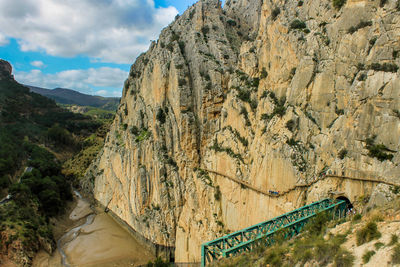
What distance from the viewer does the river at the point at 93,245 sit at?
3400 centimetres

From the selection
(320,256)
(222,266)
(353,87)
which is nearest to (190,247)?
(222,266)

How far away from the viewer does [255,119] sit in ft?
87.4

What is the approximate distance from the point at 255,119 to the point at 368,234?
17.2m

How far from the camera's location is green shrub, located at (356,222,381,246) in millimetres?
10344

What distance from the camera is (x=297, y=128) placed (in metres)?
21.8

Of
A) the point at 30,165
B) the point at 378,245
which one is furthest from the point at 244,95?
the point at 30,165

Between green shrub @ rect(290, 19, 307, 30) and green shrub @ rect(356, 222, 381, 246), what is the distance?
19.7 metres

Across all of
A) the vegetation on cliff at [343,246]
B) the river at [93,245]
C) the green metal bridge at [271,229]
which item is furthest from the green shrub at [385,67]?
the river at [93,245]

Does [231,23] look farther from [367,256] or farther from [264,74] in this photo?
[367,256]

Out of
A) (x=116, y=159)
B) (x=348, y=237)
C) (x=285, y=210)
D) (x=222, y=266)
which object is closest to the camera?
(x=348, y=237)

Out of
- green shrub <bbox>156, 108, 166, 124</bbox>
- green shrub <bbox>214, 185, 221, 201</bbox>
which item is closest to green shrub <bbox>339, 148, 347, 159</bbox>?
green shrub <bbox>214, 185, 221, 201</bbox>

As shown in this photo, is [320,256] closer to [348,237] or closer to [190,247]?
[348,237]

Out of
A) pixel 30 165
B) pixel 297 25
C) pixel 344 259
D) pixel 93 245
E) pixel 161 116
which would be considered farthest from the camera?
pixel 30 165

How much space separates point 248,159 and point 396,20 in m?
15.8
